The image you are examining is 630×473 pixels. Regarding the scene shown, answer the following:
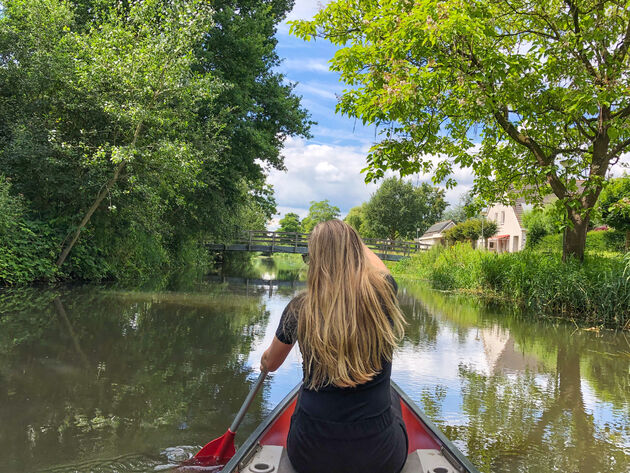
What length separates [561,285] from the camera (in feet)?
32.3

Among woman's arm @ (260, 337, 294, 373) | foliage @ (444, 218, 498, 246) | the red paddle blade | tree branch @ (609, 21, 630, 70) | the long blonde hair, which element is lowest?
the red paddle blade

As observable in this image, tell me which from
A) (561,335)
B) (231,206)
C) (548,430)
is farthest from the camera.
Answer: (231,206)

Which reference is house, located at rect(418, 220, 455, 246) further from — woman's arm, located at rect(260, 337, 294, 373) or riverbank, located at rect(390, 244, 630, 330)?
woman's arm, located at rect(260, 337, 294, 373)

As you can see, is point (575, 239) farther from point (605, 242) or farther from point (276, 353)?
point (605, 242)

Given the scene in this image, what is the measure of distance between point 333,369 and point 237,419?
1.52 metres

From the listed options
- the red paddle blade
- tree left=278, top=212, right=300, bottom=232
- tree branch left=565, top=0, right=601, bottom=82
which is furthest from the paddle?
tree left=278, top=212, right=300, bottom=232

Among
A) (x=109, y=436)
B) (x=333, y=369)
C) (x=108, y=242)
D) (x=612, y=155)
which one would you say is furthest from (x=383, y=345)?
(x=108, y=242)

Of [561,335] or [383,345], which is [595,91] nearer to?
[561,335]

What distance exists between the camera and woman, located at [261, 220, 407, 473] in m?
1.82

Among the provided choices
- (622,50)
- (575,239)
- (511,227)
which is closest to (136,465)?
(575,239)

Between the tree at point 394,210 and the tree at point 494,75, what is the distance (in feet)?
159

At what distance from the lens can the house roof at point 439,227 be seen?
6184cm

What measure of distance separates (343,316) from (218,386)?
10.4ft

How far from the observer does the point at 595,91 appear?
27.8ft
